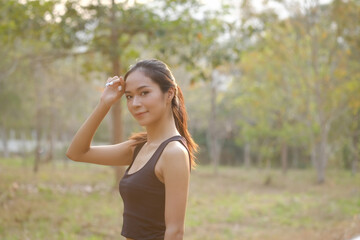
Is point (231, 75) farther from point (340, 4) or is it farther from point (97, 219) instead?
point (97, 219)

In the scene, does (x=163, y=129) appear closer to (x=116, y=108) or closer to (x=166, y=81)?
(x=166, y=81)

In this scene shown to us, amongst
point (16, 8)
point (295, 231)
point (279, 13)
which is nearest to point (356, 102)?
point (279, 13)

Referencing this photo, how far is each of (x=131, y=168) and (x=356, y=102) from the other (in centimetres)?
1823

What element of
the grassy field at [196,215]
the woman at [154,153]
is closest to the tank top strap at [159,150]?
the woman at [154,153]

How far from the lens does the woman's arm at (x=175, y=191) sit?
181cm

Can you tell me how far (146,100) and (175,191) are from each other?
452 millimetres

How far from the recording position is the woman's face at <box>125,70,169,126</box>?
2.00 meters

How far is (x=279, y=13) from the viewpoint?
723 inches

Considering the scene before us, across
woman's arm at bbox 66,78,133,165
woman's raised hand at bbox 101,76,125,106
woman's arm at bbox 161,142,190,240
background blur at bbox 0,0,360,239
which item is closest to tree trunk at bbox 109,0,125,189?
background blur at bbox 0,0,360,239

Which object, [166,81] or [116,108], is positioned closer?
[166,81]

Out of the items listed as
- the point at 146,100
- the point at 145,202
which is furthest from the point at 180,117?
the point at 145,202

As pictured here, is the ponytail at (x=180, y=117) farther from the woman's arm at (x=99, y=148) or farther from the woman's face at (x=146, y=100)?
the woman's arm at (x=99, y=148)

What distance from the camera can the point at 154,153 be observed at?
1956 millimetres

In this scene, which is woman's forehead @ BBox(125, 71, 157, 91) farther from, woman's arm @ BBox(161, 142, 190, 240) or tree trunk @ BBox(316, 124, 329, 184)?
tree trunk @ BBox(316, 124, 329, 184)
